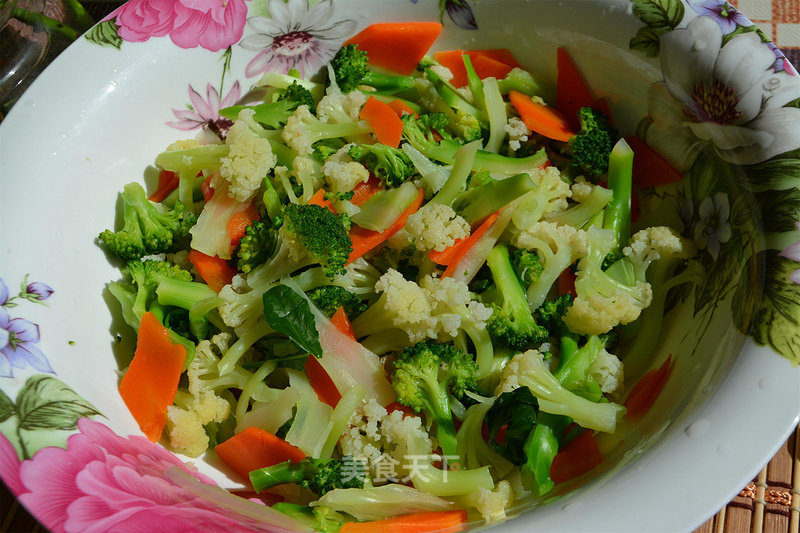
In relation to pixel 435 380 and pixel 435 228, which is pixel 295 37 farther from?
pixel 435 380

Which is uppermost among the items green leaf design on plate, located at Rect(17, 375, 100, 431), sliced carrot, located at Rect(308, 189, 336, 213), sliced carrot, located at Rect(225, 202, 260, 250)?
sliced carrot, located at Rect(308, 189, 336, 213)

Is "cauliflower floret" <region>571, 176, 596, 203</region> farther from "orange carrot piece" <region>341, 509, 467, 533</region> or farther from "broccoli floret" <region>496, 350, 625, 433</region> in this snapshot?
"orange carrot piece" <region>341, 509, 467, 533</region>

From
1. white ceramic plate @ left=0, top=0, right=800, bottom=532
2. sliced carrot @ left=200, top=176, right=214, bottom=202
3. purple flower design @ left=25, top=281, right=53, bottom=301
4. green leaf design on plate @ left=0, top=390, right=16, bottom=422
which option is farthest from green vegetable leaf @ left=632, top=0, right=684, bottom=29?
green leaf design on plate @ left=0, top=390, right=16, bottom=422

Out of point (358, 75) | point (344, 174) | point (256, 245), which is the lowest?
point (256, 245)

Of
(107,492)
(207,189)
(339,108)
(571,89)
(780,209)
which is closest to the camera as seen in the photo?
(107,492)

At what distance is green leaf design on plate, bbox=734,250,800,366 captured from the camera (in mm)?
1191

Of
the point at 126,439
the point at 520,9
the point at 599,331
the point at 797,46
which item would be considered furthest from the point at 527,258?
the point at 797,46

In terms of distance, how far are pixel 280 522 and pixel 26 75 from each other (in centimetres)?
174

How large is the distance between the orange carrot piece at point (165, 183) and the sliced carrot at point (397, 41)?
641 millimetres

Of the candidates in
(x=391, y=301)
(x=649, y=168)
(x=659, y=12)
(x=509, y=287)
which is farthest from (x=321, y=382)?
(x=659, y=12)

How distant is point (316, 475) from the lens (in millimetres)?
1302

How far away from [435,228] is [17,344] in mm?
881

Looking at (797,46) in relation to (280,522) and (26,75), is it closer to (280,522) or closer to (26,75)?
(280,522)

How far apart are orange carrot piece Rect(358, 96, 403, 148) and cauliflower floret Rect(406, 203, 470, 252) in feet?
0.85
